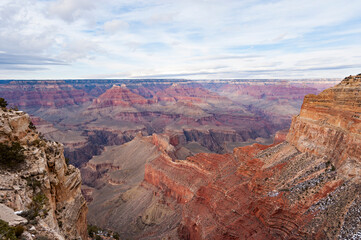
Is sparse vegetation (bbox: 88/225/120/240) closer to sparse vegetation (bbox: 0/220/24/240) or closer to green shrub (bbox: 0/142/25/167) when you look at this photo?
green shrub (bbox: 0/142/25/167)

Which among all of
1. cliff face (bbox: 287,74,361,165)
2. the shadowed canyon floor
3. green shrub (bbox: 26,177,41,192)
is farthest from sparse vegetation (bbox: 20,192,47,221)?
cliff face (bbox: 287,74,361,165)

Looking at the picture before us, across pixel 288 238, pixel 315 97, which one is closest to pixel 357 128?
pixel 315 97

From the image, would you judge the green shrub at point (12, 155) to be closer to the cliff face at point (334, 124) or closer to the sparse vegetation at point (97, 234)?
the sparse vegetation at point (97, 234)

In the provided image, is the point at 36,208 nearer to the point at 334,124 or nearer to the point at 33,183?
the point at 33,183

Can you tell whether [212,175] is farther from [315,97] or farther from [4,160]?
[4,160]

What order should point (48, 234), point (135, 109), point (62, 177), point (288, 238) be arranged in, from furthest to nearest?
point (135, 109) → point (288, 238) → point (62, 177) → point (48, 234)

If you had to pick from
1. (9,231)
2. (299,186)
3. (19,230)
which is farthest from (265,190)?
(9,231)
